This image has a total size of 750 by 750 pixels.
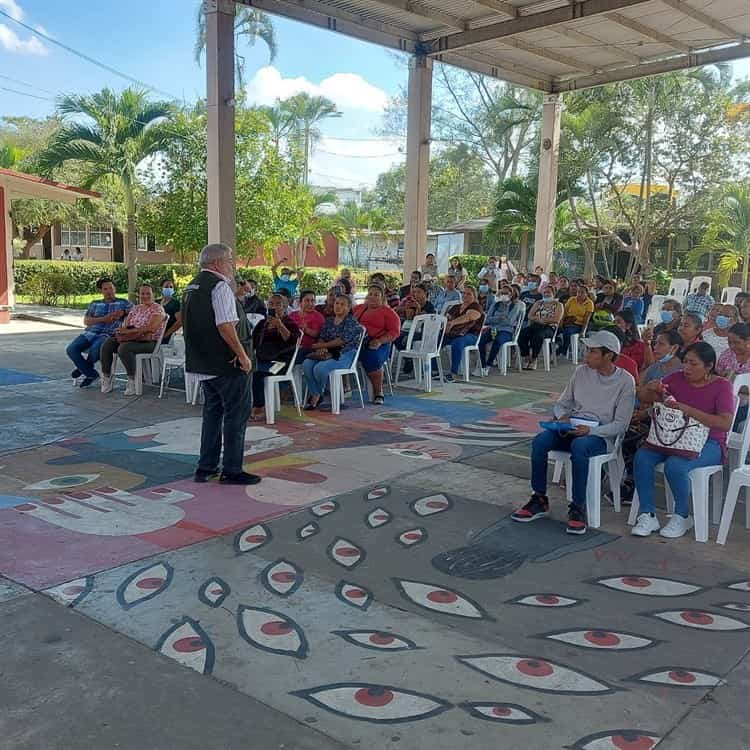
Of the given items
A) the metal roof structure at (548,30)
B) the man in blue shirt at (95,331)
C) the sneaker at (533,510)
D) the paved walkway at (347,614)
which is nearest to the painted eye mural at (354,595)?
the paved walkway at (347,614)

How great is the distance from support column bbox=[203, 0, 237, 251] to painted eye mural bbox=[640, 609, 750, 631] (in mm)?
9401

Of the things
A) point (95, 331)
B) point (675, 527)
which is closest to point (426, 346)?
point (95, 331)

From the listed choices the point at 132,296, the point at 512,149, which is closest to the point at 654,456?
the point at 132,296

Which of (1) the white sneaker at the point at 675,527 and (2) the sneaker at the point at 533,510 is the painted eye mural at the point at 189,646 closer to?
(2) the sneaker at the point at 533,510

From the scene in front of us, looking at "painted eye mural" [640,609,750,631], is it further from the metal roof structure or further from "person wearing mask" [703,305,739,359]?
the metal roof structure

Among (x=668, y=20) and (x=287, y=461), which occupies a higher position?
(x=668, y=20)

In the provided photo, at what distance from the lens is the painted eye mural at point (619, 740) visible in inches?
96.7

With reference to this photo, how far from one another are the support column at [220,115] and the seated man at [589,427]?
312 inches

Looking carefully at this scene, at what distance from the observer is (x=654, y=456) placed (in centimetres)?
453

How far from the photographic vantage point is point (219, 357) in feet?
16.5

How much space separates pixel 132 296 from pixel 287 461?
522 inches

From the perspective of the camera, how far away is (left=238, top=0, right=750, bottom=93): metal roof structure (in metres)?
12.9

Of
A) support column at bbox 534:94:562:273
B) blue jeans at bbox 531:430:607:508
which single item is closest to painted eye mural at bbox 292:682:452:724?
blue jeans at bbox 531:430:607:508

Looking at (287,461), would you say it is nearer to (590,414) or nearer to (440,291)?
(590,414)
